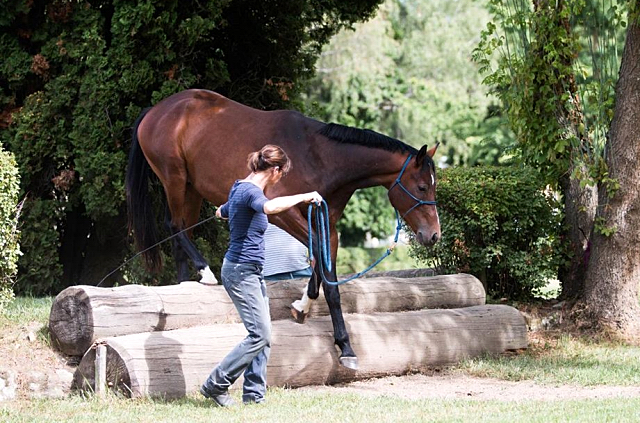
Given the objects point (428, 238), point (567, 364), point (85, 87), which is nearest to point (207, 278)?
point (428, 238)

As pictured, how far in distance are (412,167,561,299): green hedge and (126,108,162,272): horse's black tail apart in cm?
344

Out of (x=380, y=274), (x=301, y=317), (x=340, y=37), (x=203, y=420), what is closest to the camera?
(x=203, y=420)

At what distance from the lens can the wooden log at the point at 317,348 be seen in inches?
268

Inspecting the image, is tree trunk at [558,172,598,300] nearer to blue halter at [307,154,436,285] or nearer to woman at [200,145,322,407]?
blue halter at [307,154,436,285]

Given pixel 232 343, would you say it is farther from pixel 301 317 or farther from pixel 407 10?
pixel 407 10

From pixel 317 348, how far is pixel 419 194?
1714 mm

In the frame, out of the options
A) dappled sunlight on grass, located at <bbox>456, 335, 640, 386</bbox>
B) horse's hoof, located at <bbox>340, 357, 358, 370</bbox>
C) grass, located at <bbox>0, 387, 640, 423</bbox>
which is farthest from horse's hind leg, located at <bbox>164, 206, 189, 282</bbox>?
dappled sunlight on grass, located at <bbox>456, 335, 640, 386</bbox>

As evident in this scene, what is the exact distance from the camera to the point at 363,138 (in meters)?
8.21

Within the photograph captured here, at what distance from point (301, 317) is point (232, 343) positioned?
90 cm

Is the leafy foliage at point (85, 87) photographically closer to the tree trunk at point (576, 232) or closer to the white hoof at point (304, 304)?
the white hoof at point (304, 304)

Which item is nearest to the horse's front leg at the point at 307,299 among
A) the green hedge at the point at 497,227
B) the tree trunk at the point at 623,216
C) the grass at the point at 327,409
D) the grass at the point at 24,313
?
the grass at the point at 327,409

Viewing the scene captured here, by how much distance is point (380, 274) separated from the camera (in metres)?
12.8

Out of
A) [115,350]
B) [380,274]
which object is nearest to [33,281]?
[380,274]

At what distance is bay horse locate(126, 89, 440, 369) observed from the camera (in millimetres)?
7984
